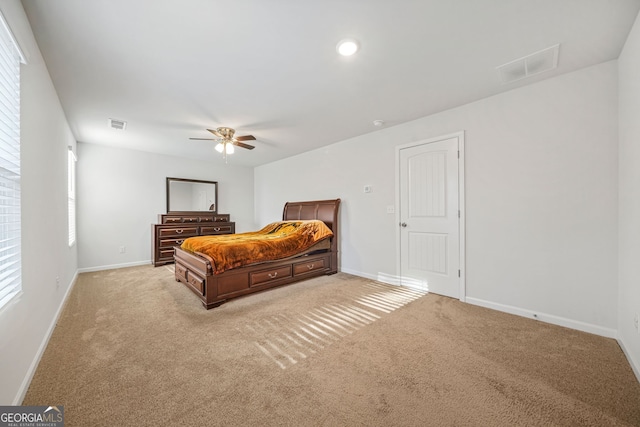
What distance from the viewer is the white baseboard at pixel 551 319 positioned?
2.11m

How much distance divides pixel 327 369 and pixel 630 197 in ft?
8.36

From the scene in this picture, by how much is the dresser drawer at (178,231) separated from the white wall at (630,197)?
239 inches

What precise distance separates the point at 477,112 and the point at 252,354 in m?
3.42

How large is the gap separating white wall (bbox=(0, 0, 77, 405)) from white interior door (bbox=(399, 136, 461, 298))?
145 inches

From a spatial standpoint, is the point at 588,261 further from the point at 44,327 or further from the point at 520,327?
the point at 44,327

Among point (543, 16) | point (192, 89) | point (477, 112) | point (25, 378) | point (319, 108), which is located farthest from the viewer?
point (319, 108)

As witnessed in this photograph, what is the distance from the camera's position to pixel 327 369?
1.71 m

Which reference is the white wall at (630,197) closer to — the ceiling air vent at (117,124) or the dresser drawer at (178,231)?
the ceiling air vent at (117,124)

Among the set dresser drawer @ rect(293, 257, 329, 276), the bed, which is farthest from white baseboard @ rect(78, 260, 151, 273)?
dresser drawer @ rect(293, 257, 329, 276)

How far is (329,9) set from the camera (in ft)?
5.16

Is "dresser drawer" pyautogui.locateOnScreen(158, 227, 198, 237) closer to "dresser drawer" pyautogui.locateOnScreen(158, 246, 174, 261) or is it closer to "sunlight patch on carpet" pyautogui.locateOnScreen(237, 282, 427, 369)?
"dresser drawer" pyautogui.locateOnScreen(158, 246, 174, 261)

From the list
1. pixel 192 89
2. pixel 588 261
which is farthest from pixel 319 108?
pixel 588 261

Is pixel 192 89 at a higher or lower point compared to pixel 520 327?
higher

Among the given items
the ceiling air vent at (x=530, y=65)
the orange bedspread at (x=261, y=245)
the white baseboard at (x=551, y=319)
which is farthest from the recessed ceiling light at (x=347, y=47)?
the white baseboard at (x=551, y=319)
